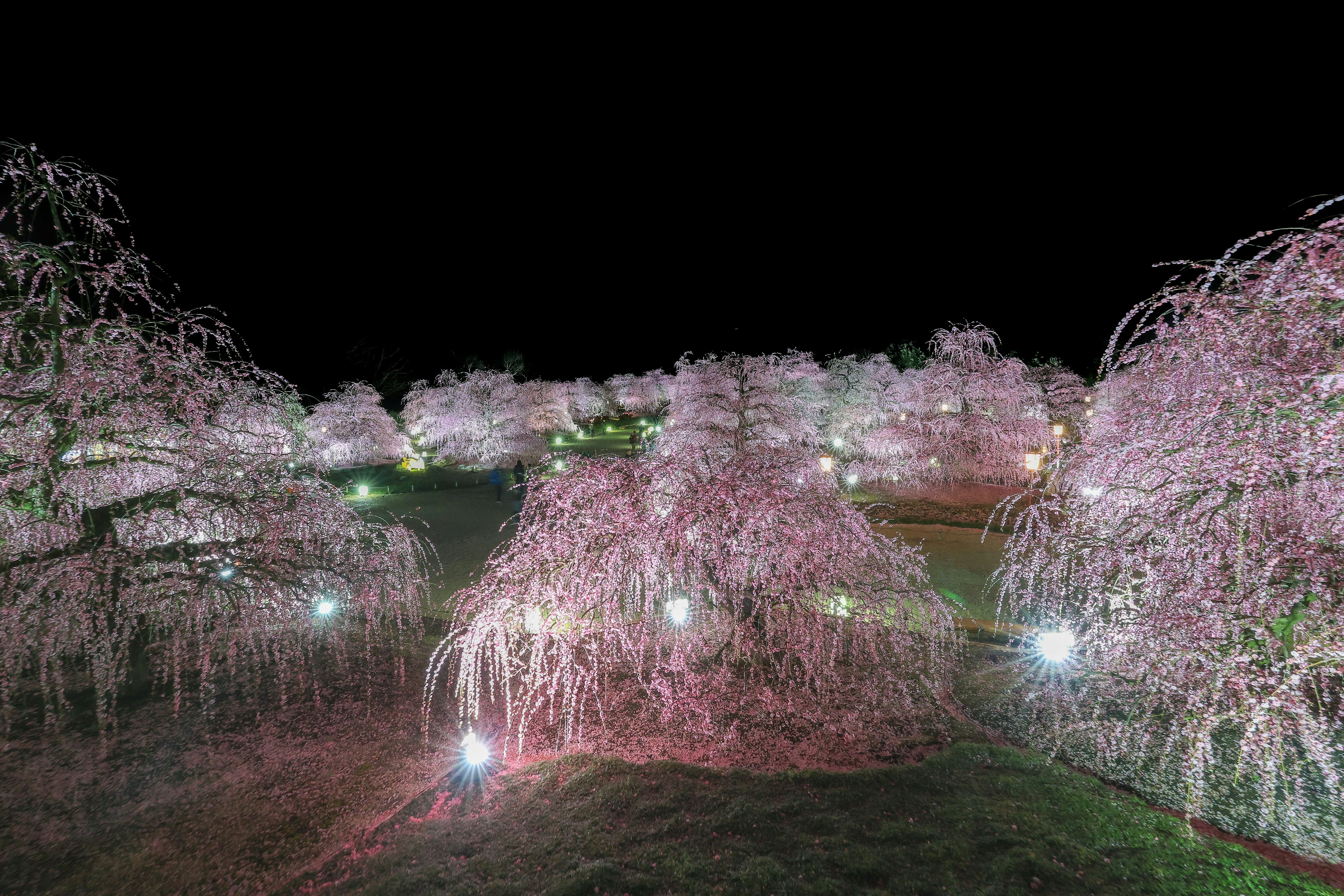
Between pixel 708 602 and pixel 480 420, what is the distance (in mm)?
25062

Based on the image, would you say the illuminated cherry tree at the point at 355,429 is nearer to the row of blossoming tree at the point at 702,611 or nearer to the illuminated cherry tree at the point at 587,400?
the illuminated cherry tree at the point at 587,400

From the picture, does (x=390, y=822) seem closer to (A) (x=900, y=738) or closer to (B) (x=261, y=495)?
(B) (x=261, y=495)

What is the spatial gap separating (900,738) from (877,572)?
2039 mm

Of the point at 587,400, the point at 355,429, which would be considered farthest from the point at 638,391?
the point at 355,429

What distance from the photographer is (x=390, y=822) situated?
18.8 ft

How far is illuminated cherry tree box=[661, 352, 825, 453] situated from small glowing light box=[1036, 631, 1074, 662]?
9.59 m

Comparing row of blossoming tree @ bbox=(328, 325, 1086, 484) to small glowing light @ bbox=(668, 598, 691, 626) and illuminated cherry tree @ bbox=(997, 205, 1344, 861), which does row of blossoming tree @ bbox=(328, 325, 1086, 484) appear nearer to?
small glowing light @ bbox=(668, 598, 691, 626)

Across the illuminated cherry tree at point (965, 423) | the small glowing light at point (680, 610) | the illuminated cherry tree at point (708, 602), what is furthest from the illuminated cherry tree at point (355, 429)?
the small glowing light at point (680, 610)

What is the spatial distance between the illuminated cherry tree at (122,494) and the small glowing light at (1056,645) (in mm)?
9719

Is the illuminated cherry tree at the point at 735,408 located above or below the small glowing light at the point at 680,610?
above

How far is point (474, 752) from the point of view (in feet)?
21.8

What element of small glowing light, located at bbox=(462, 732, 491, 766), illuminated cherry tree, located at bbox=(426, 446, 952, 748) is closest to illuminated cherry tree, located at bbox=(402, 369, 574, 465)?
illuminated cherry tree, located at bbox=(426, 446, 952, 748)

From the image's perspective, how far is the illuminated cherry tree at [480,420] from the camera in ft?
97.1

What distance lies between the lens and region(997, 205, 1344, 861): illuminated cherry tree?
4.14 meters
